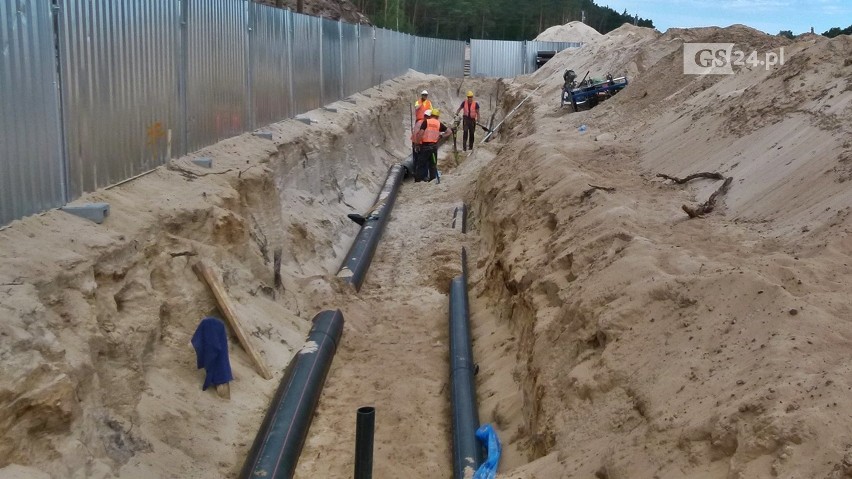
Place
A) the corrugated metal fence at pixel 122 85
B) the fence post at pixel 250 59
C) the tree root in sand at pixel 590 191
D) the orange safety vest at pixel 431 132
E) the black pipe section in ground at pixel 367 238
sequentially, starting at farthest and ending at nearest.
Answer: the orange safety vest at pixel 431 132 → the fence post at pixel 250 59 → the black pipe section in ground at pixel 367 238 → the tree root in sand at pixel 590 191 → the corrugated metal fence at pixel 122 85

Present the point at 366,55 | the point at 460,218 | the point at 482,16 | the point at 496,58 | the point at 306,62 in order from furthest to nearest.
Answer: the point at 482,16
the point at 496,58
the point at 366,55
the point at 306,62
the point at 460,218

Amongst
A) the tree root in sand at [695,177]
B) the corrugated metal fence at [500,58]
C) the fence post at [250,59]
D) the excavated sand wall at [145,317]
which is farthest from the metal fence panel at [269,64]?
the corrugated metal fence at [500,58]

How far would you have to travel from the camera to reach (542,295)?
6930 millimetres

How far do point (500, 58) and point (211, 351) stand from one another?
38.7 meters

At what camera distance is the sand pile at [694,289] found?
3633 millimetres

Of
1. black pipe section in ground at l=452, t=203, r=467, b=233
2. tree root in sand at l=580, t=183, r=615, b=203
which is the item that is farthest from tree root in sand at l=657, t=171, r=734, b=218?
black pipe section in ground at l=452, t=203, r=467, b=233

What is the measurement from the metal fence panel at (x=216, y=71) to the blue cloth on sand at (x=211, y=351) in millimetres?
3524

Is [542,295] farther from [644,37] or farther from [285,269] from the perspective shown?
[644,37]

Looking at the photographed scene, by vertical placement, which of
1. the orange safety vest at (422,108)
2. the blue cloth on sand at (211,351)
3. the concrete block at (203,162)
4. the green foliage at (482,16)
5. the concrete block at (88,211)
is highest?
the green foliage at (482,16)

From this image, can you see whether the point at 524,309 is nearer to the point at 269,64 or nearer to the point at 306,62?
the point at 269,64

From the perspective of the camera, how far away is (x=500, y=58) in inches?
1681
